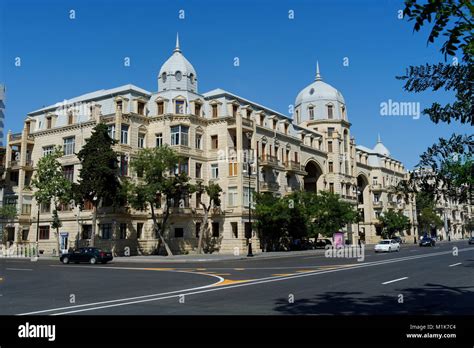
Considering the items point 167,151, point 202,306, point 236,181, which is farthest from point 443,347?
point 236,181

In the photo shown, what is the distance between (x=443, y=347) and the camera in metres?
5.32

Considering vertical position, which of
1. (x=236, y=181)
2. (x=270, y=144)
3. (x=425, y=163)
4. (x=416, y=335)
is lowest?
(x=416, y=335)

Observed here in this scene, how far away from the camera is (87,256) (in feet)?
116

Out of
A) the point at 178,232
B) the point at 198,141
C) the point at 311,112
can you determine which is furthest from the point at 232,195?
the point at 311,112

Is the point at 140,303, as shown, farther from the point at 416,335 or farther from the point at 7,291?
the point at 416,335

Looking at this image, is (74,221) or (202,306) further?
(74,221)

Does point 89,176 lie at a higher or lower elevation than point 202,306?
higher

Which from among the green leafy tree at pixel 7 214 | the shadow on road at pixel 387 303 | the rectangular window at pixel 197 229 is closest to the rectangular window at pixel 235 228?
the rectangular window at pixel 197 229

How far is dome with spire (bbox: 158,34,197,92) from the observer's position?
181 feet

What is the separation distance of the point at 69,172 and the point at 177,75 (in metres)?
17.2

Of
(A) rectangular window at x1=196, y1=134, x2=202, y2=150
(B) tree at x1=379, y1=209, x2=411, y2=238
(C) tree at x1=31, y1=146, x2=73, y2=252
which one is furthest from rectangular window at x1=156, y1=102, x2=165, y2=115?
(B) tree at x1=379, y1=209, x2=411, y2=238

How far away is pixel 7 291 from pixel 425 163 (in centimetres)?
1536

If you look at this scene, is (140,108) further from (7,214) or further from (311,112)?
(311,112)

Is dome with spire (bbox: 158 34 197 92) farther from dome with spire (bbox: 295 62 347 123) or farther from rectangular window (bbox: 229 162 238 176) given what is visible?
dome with spire (bbox: 295 62 347 123)
